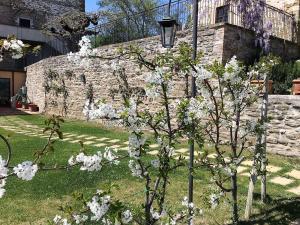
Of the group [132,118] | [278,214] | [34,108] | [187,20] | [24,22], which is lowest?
[278,214]

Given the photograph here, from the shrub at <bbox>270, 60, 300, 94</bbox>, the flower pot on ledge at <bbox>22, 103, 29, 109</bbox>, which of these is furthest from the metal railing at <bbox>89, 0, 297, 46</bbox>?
the flower pot on ledge at <bbox>22, 103, 29, 109</bbox>

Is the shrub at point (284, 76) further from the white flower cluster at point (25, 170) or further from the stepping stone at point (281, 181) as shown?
the white flower cluster at point (25, 170)

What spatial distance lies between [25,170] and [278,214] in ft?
11.7

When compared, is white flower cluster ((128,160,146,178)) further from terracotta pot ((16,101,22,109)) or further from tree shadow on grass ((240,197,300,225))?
terracotta pot ((16,101,22,109))

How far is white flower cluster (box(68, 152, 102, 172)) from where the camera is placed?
2627mm

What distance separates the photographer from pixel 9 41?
8.18 feet

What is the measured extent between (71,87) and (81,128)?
4498 mm

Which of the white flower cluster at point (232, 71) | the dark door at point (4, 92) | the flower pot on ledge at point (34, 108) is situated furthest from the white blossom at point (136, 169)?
the dark door at point (4, 92)

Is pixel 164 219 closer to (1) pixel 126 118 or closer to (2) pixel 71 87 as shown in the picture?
(1) pixel 126 118

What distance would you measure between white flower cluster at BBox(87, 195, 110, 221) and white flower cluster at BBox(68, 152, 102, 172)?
259 millimetres

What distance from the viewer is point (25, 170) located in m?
2.04

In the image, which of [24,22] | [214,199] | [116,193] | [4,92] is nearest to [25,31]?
[24,22]

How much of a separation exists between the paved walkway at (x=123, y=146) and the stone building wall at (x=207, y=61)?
54.7 inches

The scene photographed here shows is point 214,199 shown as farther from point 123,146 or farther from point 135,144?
point 123,146
